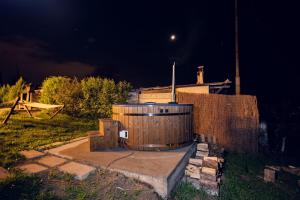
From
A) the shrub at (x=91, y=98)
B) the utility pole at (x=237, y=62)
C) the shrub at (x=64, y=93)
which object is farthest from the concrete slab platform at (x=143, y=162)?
the shrub at (x=64, y=93)

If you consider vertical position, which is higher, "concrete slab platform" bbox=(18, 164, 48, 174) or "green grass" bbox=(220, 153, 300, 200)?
"concrete slab platform" bbox=(18, 164, 48, 174)

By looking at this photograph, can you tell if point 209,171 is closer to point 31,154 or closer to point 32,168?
point 32,168

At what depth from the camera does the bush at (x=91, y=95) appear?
10.8 meters

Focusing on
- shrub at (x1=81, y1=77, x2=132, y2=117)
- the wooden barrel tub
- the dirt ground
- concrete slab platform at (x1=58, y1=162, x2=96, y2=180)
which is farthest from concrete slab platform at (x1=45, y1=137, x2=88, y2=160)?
shrub at (x1=81, y1=77, x2=132, y2=117)

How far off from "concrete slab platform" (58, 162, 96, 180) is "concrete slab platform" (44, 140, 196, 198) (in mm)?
173

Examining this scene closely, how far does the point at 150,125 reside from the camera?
5023 mm

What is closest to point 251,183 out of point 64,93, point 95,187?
point 95,187

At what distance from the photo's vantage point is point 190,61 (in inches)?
810

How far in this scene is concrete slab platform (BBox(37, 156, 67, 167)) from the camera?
4012 millimetres

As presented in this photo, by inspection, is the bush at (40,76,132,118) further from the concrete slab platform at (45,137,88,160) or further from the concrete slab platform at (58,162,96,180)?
the concrete slab platform at (58,162,96,180)

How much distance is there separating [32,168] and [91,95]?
771 cm

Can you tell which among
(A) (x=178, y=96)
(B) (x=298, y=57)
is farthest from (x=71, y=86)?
(B) (x=298, y=57)

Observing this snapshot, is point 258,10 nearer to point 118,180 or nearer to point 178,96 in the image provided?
point 178,96

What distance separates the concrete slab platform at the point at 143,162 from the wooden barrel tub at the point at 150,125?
23cm
